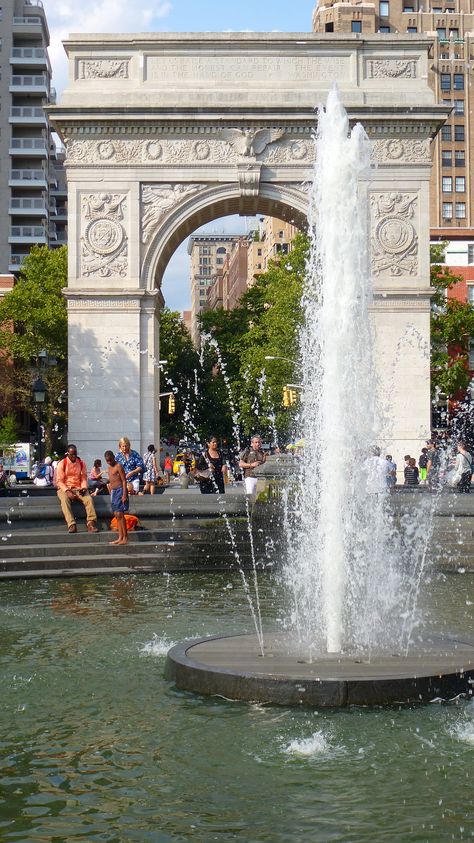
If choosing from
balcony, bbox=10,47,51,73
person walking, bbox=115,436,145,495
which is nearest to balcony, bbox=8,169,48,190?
balcony, bbox=10,47,51,73

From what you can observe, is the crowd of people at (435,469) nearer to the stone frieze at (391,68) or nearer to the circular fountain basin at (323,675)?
the circular fountain basin at (323,675)

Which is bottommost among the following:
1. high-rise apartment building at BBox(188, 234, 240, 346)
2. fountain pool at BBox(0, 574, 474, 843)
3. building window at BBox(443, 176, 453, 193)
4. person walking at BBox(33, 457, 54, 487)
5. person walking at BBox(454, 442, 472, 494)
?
fountain pool at BBox(0, 574, 474, 843)

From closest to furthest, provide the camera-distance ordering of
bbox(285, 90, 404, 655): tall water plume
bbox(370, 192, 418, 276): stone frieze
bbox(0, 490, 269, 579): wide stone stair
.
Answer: bbox(285, 90, 404, 655): tall water plume
bbox(0, 490, 269, 579): wide stone stair
bbox(370, 192, 418, 276): stone frieze

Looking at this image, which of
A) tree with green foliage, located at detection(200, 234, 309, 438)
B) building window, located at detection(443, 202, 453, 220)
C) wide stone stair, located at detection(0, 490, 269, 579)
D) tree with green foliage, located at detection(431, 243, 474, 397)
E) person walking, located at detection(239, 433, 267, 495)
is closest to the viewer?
wide stone stair, located at detection(0, 490, 269, 579)

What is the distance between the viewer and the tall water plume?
800 centimetres

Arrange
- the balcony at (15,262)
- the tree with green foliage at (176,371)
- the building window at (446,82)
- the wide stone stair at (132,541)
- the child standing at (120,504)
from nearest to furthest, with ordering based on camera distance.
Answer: the wide stone stair at (132,541), the child standing at (120,504), the balcony at (15,262), the tree with green foliage at (176,371), the building window at (446,82)

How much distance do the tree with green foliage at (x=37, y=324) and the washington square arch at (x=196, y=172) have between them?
19712mm

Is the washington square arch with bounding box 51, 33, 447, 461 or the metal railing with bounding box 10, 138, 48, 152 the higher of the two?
the metal railing with bounding box 10, 138, 48, 152

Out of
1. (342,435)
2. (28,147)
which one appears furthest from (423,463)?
(28,147)

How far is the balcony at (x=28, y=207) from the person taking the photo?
63000 mm

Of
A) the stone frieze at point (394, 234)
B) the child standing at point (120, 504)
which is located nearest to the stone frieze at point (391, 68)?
the stone frieze at point (394, 234)

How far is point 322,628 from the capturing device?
828 centimetres

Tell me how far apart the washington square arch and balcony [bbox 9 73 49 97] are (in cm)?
3609

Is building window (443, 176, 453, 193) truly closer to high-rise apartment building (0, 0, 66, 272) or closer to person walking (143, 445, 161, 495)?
high-rise apartment building (0, 0, 66, 272)
